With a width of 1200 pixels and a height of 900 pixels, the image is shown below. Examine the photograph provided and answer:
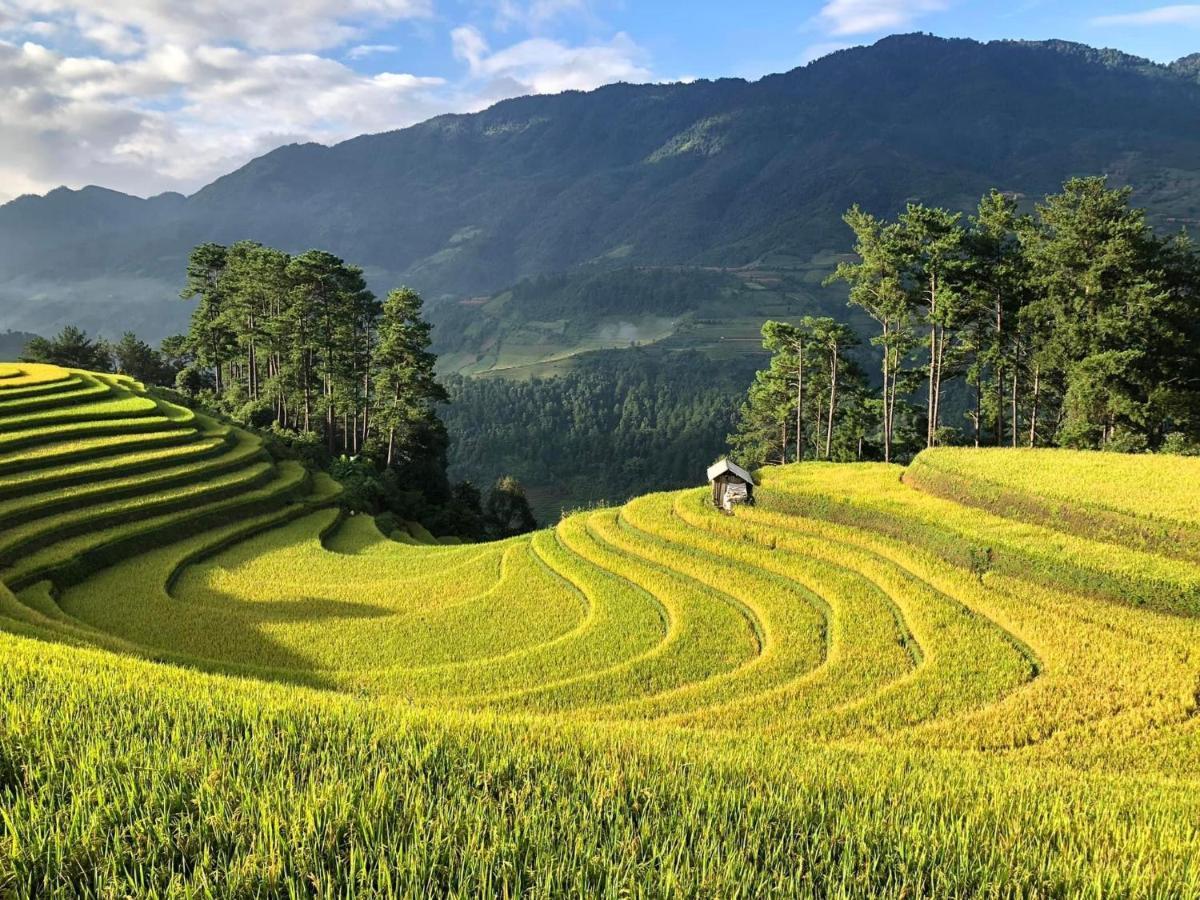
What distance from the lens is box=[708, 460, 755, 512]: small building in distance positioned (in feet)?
79.8

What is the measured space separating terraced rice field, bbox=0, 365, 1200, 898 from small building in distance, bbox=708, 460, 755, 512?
729 millimetres

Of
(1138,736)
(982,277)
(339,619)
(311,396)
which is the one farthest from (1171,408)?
(311,396)

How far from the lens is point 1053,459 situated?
22.5 metres

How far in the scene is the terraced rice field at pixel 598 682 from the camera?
3.43 m

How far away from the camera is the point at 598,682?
14.3 meters

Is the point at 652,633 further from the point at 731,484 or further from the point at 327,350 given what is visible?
the point at 327,350

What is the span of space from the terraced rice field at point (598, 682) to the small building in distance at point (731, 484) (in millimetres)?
729

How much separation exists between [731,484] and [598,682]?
1198 cm

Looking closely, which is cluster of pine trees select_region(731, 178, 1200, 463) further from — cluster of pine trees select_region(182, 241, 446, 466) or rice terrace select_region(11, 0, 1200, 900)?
cluster of pine trees select_region(182, 241, 446, 466)

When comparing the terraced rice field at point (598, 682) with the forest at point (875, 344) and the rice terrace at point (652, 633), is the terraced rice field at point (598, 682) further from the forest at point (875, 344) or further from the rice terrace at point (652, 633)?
the forest at point (875, 344)

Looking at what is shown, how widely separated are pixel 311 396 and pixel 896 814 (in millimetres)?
59471

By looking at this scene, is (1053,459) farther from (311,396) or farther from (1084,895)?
(311,396)

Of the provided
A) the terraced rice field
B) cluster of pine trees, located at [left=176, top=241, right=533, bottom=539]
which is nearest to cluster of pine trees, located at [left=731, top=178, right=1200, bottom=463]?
the terraced rice field

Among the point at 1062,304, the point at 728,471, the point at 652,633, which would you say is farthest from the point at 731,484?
the point at 1062,304
